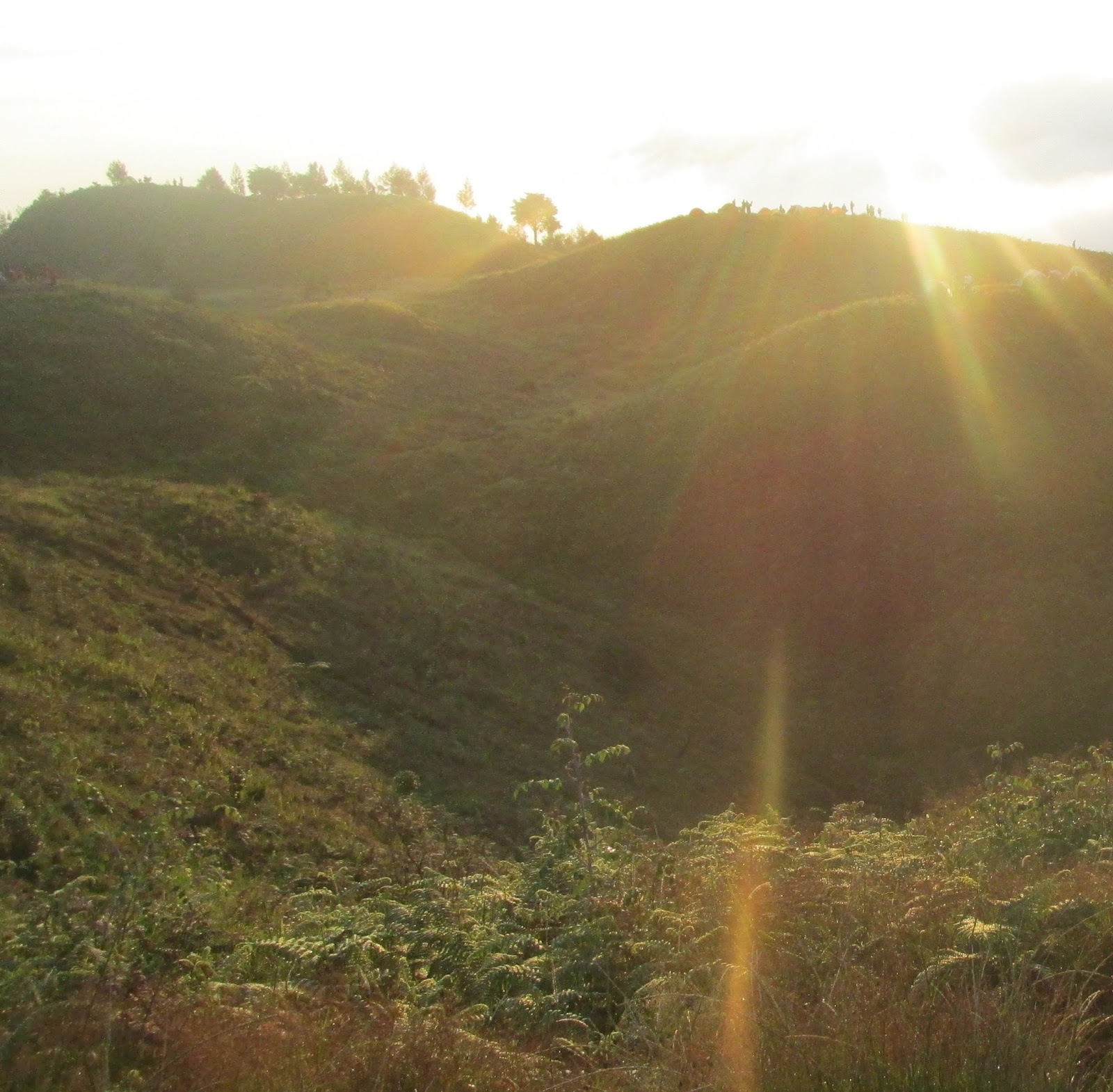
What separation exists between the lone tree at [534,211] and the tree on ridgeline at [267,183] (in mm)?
27441

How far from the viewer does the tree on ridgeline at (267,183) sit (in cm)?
9862

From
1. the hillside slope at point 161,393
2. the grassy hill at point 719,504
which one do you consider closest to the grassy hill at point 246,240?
the hillside slope at point 161,393

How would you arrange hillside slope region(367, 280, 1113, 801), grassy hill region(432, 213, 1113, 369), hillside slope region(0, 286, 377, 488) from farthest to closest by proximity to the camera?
1. grassy hill region(432, 213, 1113, 369)
2. hillside slope region(0, 286, 377, 488)
3. hillside slope region(367, 280, 1113, 801)

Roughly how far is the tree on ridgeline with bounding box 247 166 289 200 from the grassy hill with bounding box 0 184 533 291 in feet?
48.4

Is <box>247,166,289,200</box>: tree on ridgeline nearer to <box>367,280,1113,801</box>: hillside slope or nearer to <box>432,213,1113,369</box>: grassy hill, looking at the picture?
<box>432,213,1113,369</box>: grassy hill

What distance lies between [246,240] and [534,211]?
25.2 metres

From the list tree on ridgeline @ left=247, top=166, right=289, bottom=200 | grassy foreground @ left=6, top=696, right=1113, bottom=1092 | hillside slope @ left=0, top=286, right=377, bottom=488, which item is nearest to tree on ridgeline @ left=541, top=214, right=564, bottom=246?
tree on ridgeline @ left=247, top=166, right=289, bottom=200

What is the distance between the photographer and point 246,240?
72.6 metres

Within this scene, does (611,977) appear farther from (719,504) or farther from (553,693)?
(719,504)

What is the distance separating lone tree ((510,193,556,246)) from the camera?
85.3 metres

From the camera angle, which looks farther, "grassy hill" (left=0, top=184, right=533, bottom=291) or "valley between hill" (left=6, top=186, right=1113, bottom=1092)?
"grassy hill" (left=0, top=184, right=533, bottom=291)

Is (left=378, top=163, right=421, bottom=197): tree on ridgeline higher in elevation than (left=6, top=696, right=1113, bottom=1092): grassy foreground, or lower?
higher

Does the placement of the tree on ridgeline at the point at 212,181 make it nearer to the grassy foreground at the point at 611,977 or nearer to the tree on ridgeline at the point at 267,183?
the tree on ridgeline at the point at 267,183

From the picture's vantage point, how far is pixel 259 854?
32.2ft
